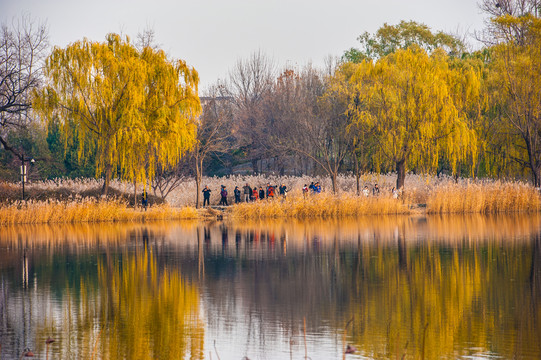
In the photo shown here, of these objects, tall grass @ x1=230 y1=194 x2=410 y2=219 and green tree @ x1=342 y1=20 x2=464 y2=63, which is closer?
tall grass @ x1=230 y1=194 x2=410 y2=219

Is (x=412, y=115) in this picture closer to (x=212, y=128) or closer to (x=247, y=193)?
(x=247, y=193)

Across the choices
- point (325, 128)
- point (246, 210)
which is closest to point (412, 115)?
point (325, 128)

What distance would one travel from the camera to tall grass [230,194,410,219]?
4028cm

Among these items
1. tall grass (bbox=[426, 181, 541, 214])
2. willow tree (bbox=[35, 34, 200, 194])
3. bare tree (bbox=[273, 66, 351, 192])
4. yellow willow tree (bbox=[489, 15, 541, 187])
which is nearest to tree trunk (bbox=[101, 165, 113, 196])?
willow tree (bbox=[35, 34, 200, 194])

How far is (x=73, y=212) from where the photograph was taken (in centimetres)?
3791

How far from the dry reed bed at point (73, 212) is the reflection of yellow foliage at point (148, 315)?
755 inches

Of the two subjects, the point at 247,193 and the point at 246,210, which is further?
the point at 247,193

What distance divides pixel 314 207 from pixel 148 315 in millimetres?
27423

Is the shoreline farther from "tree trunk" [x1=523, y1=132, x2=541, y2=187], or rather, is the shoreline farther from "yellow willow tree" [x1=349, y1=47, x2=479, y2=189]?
"yellow willow tree" [x1=349, y1=47, x2=479, y2=189]

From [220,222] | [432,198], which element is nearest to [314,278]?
[220,222]

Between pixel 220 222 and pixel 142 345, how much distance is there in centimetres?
2806

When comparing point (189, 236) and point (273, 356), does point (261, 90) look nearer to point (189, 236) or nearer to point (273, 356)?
point (189, 236)

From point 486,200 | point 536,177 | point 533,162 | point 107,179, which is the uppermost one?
point 533,162

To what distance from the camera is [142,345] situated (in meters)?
10.9
